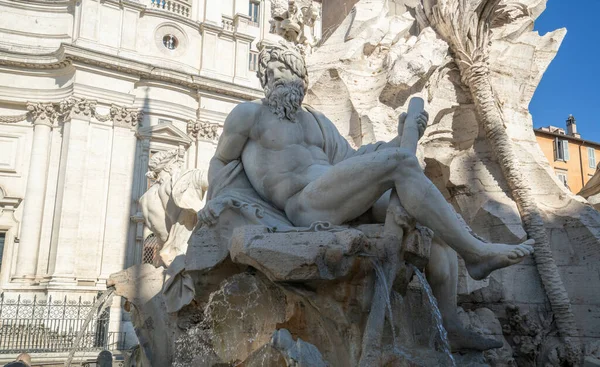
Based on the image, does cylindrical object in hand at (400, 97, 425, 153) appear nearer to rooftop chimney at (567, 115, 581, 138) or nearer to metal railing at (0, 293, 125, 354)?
metal railing at (0, 293, 125, 354)

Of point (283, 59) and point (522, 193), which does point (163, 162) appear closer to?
point (283, 59)

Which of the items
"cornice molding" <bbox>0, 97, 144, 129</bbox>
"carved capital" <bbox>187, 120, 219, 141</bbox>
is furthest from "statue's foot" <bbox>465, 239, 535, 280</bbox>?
"carved capital" <bbox>187, 120, 219, 141</bbox>

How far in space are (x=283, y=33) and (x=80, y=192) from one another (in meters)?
12.5

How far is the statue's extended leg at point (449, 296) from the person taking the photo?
3303 millimetres

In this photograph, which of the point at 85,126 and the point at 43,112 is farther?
the point at 43,112

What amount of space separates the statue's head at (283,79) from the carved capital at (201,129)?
52.0 feet

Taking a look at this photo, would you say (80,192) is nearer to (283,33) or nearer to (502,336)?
(283,33)

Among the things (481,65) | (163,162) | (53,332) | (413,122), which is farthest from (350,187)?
(53,332)

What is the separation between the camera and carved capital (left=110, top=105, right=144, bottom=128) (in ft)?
57.7

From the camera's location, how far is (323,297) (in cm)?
289

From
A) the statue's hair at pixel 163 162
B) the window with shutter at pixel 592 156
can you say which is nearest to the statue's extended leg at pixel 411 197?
the statue's hair at pixel 163 162

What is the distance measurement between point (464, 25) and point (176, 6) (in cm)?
1695

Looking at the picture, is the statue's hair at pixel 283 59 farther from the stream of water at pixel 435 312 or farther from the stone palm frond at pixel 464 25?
the stone palm frond at pixel 464 25

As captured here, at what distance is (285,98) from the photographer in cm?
360
